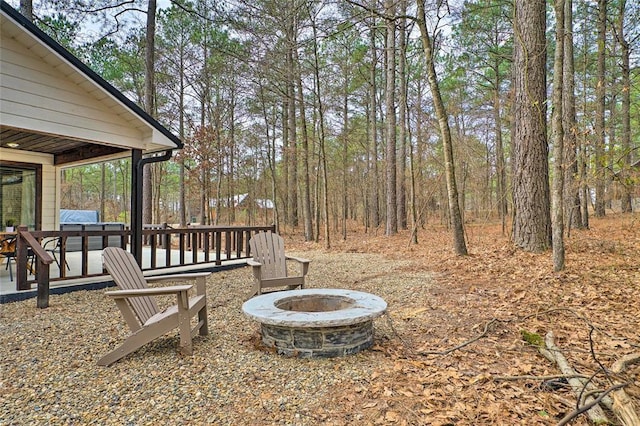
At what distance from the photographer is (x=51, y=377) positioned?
238 cm

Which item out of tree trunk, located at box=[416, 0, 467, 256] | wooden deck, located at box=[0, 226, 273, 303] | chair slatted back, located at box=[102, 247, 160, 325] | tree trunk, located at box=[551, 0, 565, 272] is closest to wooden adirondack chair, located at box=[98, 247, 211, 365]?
chair slatted back, located at box=[102, 247, 160, 325]

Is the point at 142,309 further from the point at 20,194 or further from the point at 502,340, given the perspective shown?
the point at 20,194

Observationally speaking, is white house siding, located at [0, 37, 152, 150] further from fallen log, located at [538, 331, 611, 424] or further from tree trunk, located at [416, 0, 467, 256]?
fallen log, located at [538, 331, 611, 424]

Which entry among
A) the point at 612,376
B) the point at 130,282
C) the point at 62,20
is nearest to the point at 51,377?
the point at 130,282

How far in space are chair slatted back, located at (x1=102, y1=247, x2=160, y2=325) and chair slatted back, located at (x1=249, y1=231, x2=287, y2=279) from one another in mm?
1570

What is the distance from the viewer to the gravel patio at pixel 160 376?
1.96m

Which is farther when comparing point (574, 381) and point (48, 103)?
point (48, 103)

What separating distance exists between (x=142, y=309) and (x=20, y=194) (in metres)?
5.82

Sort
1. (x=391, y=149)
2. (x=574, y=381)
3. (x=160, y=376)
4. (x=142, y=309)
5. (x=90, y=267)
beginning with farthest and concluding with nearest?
(x=391, y=149)
(x=90, y=267)
(x=142, y=309)
(x=160, y=376)
(x=574, y=381)

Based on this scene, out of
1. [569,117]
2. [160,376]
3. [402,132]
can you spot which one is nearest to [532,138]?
[569,117]

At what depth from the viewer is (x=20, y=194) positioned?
22.1ft

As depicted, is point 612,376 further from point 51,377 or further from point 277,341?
point 51,377

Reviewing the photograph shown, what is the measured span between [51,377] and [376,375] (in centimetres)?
218

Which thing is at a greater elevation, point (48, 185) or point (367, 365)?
point (48, 185)
